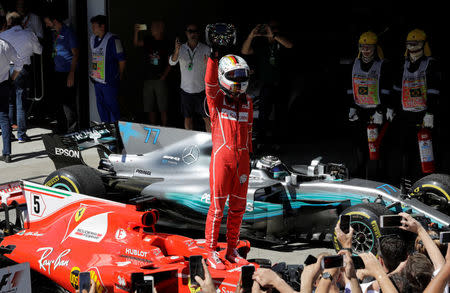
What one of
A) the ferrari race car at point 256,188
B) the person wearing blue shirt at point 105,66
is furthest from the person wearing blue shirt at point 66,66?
the ferrari race car at point 256,188

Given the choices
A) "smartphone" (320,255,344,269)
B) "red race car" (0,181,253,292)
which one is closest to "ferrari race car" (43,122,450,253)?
"red race car" (0,181,253,292)

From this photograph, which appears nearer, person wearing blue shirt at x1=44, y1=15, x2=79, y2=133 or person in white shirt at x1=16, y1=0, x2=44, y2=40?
person wearing blue shirt at x1=44, y1=15, x2=79, y2=133

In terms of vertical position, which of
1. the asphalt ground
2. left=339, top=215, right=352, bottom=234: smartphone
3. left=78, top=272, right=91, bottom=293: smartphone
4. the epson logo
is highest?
left=339, top=215, right=352, bottom=234: smartphone

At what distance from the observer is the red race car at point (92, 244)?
534 centimetres

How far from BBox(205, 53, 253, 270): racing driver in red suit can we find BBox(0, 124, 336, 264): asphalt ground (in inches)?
38.1

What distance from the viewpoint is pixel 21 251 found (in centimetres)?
588

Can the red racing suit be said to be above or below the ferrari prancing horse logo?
above

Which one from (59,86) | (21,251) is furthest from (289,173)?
(59,86)

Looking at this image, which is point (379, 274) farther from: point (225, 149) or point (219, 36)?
point (219, 36)

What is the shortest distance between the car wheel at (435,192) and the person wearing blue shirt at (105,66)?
213 inches

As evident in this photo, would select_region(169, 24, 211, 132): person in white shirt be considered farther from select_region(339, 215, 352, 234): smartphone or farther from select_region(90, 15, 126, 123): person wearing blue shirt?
select_region(339, 215, 352, 234): smartphone

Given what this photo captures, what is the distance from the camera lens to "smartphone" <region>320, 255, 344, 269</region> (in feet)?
11.1

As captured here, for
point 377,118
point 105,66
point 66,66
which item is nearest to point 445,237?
point 377,118

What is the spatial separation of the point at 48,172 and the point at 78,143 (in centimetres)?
217
